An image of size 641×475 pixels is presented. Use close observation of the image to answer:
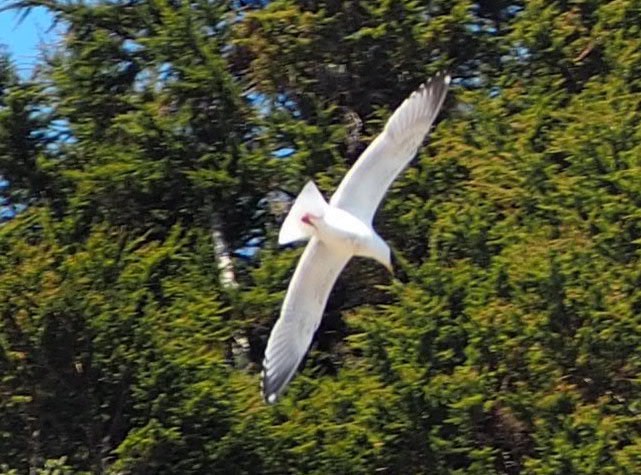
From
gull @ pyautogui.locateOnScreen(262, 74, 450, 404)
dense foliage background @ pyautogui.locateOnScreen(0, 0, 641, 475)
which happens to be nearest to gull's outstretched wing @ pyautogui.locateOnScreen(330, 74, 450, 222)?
gull @ pyautogui.locateOnScreen(262, 74, 450, 404)

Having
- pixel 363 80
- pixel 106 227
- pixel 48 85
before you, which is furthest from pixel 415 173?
pixel 48 85

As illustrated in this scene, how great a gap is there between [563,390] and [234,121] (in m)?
4.32

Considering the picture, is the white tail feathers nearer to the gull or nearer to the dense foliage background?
the gull

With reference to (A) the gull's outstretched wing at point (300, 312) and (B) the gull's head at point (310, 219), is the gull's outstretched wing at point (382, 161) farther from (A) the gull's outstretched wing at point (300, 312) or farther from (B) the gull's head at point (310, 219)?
(B) the gull's head at point (310, 219)

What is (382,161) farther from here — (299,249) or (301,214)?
(299,249)

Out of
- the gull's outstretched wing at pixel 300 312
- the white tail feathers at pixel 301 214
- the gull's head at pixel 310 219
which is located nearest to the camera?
the white tail feathers at pixel 301 214

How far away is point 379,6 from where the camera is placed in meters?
17.6

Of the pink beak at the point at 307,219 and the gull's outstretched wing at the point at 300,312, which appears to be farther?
the gull's outstretched wing at the point at 300,312

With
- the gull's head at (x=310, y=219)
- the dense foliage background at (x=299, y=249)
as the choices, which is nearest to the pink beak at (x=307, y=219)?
the gull's head at (x=310, y=219)

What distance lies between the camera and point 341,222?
12.4 metres

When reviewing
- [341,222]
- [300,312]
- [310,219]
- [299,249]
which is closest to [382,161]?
[341,222]

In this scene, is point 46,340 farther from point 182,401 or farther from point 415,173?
point 415,173

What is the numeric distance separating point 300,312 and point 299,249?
3.42 m

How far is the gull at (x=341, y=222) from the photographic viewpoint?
40.2 feet
